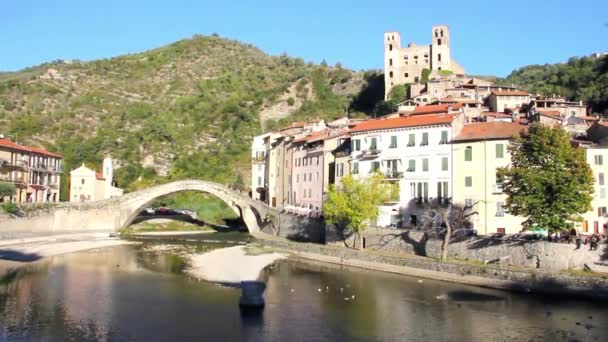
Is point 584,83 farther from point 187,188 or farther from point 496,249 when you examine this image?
point 187,188

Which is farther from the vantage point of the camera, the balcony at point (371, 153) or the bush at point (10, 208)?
the bush at point (10, 208)

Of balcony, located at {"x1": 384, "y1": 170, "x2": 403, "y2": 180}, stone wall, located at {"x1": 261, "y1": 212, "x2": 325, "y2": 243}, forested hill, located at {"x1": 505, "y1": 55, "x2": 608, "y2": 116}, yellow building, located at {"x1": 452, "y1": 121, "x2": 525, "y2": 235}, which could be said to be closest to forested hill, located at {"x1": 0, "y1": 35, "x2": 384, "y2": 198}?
forested hill, located at {"x1": 505, "y1": 55, "x2": 608, "y2": 116}

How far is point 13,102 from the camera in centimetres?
13662

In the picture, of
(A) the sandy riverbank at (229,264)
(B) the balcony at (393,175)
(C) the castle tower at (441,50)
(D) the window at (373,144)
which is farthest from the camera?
(C) the castle tower at (441,50)

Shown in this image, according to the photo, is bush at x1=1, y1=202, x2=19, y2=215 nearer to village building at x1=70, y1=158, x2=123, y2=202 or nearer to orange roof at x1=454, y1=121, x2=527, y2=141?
village building at x1=70, y1=158, x2=123, y2=202

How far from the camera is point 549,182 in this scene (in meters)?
40.0

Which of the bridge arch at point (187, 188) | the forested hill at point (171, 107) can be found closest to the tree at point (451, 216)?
the bridge arch at point (187, 188)

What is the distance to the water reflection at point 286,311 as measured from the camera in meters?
28.8

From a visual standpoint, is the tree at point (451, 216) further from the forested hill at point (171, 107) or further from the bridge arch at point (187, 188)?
the forested hill at point (171, 107)

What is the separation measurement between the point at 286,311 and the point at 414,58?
75.7 meters

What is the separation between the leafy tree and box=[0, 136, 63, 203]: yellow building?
1.73m

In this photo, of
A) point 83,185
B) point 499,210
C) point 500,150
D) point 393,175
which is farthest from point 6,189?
point 500,150

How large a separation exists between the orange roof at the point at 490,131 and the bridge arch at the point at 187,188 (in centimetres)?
3053

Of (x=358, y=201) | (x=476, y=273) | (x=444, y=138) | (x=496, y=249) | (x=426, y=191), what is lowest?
(x=476, y=273)
